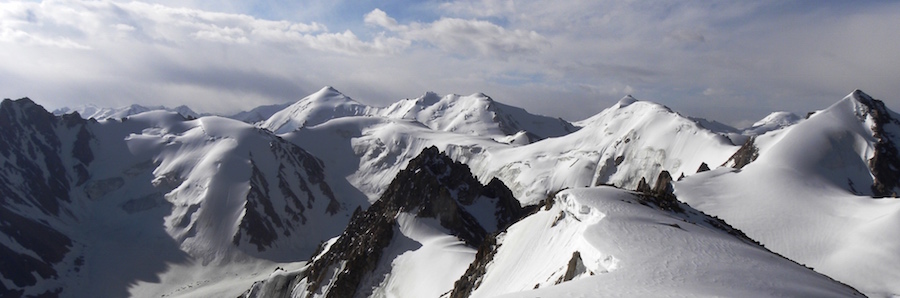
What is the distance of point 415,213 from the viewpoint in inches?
3211

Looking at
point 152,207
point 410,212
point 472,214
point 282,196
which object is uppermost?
point 410,212

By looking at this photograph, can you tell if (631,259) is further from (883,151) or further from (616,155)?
(616,155)

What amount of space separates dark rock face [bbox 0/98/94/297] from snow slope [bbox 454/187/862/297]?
4576 inches

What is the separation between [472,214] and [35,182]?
13393cm

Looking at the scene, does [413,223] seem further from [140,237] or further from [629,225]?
[140,237]

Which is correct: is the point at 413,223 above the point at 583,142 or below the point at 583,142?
above

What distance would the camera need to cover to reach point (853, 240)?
67312 mm

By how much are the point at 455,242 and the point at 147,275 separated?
9154 cm

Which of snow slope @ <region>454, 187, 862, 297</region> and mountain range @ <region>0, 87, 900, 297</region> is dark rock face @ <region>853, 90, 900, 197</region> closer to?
mountain range @ <region>0, 87, 900, 297</region>

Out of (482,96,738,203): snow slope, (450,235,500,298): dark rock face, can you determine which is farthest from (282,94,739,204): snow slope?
(450,235,500,298): dark rock face

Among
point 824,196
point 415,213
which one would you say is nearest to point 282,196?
point 415,213

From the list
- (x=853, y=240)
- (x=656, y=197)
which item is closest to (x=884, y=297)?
(x=853, y=240)

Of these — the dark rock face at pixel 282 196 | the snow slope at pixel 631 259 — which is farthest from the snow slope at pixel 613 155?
the snow slope at pixel 631 259

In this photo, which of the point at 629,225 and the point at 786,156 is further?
the point at 786,156
